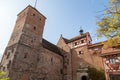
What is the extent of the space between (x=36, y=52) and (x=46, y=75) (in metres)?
5.29

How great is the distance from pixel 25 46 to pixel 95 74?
14600 millimetres

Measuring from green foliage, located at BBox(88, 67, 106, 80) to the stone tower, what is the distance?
435 inches

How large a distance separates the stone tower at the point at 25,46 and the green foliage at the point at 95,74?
11.0m

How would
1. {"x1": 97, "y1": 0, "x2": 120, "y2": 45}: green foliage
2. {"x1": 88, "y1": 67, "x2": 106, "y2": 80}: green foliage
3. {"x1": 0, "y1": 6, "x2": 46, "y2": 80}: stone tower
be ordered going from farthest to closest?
{"x1": 88, "y1": 67, "x2": 106, "y2": 80}: green foliage → {"x1": 0, "y1": 6, "x2": 46, "y2": 80}: stone tower → {"x1": 97, "y1": 0, "x2": 120, "y2": 45}: green foliage

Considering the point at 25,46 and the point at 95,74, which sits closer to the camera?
the point at 95,74

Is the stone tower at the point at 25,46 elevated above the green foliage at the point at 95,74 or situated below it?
above

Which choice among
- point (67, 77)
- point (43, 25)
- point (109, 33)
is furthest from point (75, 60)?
point (109, 33)

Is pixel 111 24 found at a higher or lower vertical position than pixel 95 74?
higher

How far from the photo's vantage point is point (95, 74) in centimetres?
1994

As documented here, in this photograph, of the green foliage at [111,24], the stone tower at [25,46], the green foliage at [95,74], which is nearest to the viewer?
the green foliage at [111,24]

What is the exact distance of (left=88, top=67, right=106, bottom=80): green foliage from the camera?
18966mm

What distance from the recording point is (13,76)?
16.7 m

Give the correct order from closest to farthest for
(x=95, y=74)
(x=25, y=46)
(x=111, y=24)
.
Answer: (x=111, y=24)
(x=95, y=74)
(x=25, y=46)

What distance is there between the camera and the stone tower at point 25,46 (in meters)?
17.7
